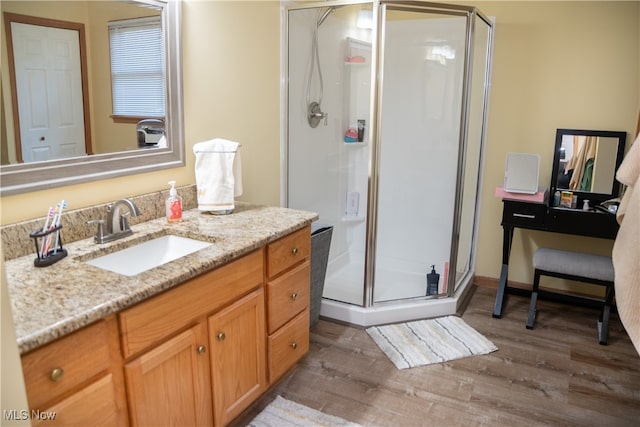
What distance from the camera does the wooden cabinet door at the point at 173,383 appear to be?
1.46m

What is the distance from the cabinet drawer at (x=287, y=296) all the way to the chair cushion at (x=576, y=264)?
1.56 meters

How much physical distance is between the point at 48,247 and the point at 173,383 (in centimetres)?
62

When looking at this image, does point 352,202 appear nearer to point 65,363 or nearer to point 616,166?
point 616,166

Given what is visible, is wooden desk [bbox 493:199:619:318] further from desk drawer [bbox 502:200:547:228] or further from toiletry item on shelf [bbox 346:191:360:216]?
toiletry item on shelf [bbox 346:191:360:216]

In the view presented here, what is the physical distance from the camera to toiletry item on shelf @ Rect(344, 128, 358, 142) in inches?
133

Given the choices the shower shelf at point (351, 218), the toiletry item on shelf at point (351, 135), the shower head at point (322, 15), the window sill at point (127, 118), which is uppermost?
the shower head at point (322, 15)

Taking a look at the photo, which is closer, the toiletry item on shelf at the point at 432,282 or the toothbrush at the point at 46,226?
the toothbrush at the point at 46,226

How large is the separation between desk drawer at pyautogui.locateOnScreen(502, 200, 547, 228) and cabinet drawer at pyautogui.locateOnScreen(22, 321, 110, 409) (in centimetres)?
257

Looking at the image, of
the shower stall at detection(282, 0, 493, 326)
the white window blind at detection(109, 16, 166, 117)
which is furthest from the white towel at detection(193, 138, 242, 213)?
the shower stall at detection(282, 0, 493, 326)

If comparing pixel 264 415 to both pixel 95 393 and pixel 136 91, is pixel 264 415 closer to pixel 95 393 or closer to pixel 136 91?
pixel 95 393

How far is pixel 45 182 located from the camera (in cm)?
169

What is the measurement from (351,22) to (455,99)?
84 centimetres

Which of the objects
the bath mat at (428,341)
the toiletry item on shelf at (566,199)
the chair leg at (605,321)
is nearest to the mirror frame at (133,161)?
the bath mat at (428,341)

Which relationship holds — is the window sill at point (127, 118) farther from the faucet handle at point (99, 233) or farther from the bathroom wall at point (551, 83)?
the bathroom wall at point (551, 83)
